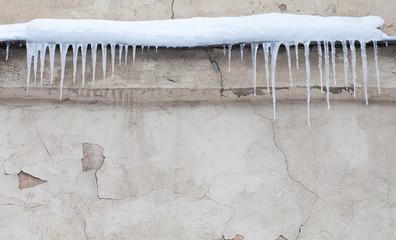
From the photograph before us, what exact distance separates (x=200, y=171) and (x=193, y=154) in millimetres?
131

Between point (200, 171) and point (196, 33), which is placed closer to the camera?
point (196, 33)

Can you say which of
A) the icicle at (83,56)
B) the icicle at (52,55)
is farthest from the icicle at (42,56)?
the icicle at (83,56)

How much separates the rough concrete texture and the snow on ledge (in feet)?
1.61

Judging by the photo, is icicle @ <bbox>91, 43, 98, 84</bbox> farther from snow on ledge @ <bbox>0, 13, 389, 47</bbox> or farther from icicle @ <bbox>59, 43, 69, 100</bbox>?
icicle @ <bbox>59, 43, 69, 100</bbox>

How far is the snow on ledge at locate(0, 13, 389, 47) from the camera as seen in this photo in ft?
9.36

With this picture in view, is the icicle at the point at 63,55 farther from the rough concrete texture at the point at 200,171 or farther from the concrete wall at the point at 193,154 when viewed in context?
the rough concrete texture at the point at 200,171

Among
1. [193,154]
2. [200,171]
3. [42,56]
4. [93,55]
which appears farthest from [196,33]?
[42,56]

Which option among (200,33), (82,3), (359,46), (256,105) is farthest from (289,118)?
(82,3)

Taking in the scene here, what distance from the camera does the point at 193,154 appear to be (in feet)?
9.96

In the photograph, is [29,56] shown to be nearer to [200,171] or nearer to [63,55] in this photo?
[63,55]

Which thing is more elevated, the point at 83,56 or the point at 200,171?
the point at 83,56

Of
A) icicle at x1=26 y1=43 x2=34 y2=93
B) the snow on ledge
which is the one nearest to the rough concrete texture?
icicle at x1=26 y1=43 x2=34 y2=93

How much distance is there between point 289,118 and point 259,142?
0.95ft

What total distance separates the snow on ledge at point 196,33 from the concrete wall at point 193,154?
197 mm
